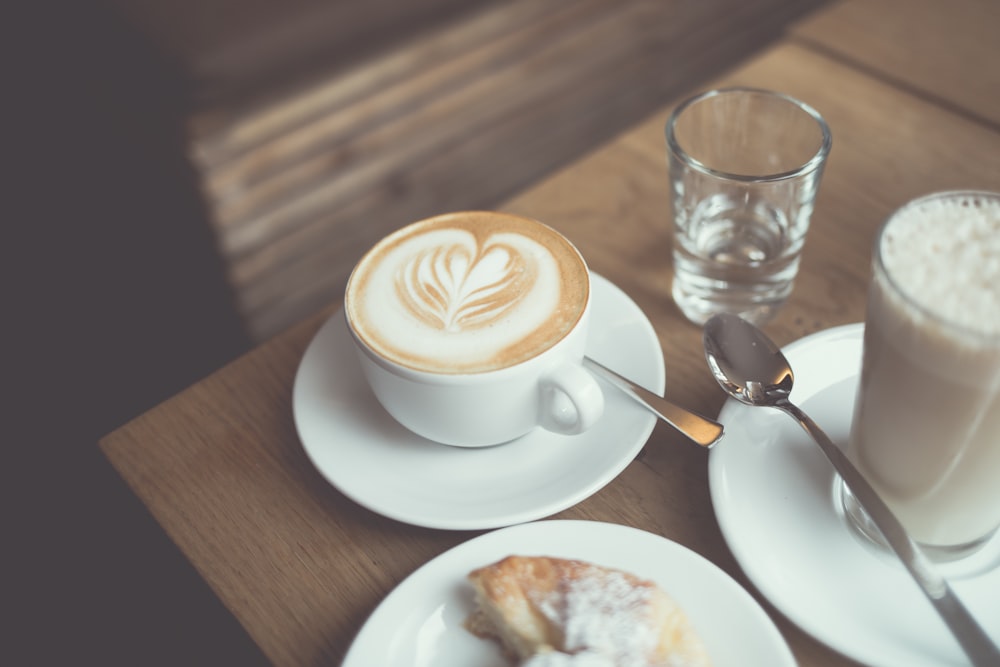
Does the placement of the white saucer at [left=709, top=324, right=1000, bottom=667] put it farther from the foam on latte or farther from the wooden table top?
the foam on latte

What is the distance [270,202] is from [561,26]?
2.42 ft

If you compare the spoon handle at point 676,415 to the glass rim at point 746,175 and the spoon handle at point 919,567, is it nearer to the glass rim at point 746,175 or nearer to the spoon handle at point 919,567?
the spoon handle at point 919,567

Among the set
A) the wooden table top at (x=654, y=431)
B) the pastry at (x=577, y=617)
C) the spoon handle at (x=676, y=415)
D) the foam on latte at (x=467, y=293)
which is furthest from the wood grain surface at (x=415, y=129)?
the pastry at (x=577, y=617)

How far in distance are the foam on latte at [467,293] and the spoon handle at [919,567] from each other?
0.20 metres

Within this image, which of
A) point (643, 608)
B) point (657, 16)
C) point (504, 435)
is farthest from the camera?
point (657, 16)

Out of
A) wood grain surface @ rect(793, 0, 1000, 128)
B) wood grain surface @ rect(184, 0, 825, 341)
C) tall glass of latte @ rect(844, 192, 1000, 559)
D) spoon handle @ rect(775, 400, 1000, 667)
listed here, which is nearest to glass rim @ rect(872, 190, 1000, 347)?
tall glass of latte @ rect(844, 192, 1000, 559)

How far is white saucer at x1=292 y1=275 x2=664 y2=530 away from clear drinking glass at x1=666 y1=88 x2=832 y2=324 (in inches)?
3.5

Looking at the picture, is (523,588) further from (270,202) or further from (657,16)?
(657,16)

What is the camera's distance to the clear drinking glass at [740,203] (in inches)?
29.3

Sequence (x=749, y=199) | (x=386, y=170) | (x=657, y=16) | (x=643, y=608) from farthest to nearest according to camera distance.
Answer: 1. (x=657, y=16)
2. (x=386, y=170)
3. (x=749, y=199)
4. (x=643, y=608)

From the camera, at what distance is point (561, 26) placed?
1.83 metres

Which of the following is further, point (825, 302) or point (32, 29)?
point (32, 29)

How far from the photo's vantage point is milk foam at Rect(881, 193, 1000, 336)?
1.53ft

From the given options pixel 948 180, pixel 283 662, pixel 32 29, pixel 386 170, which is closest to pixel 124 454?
pixel 283 662
